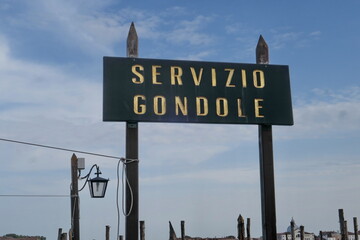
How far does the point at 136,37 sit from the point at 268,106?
2.31 m

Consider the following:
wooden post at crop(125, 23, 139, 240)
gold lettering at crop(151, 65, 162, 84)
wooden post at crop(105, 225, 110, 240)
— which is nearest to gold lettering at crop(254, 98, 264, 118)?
gold lettering at crop(151, 65, 162, 84)

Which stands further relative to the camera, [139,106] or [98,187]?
[98,187]

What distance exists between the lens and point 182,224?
35375 mm

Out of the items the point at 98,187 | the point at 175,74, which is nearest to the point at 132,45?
the point at 175,74

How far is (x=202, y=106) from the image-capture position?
8750mm

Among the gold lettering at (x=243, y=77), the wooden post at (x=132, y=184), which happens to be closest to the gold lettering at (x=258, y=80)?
the gold lettering at (x=243, y=77)

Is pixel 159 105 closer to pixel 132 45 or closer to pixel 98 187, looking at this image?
pixel 132 45

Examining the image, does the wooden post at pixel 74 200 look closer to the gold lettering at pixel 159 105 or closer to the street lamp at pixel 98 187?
the street lamp at pixel 98 187

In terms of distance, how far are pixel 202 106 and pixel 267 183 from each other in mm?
1572

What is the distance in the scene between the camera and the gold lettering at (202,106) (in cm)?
872

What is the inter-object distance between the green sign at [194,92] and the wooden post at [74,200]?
4450mm

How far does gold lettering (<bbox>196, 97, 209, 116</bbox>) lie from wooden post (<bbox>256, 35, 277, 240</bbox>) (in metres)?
1.00

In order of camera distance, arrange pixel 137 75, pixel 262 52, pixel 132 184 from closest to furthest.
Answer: pixel 132 184
pixel 137 75
pixel 262 52

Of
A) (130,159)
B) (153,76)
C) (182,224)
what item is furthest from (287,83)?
(182,224)
